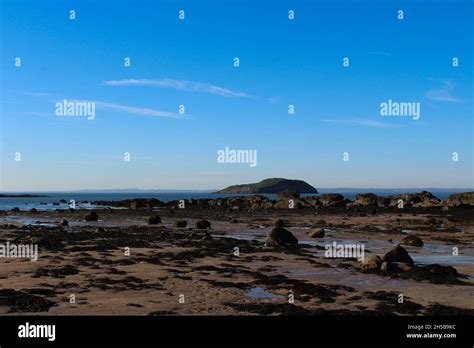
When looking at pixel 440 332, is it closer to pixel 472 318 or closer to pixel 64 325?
pixel 472 318

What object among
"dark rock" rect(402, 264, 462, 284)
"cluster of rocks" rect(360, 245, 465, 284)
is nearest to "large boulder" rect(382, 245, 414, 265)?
"cluster of rocks" rect(360, 245, 465, 284)

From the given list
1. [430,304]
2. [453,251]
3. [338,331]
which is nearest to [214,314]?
[338,331]

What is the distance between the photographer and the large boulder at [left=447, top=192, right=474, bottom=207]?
7338 cm

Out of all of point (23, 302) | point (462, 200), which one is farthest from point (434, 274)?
point (462, 200)

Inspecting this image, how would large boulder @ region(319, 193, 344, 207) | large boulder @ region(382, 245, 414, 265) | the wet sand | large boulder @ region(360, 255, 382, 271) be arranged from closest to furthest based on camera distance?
the wet sand → large boulder @ region(360, 255, 382, 271) → large boulder @ region(382, 245, 414, 265) → large boulder @ region(319, 193, 344, 207)

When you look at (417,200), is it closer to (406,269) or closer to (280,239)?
(280,239)

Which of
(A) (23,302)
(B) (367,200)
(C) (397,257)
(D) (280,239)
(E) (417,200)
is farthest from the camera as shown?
(B) (367,200)

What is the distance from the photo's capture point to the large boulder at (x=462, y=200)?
7338cm

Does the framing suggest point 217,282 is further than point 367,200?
No

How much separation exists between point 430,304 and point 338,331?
6.32 m

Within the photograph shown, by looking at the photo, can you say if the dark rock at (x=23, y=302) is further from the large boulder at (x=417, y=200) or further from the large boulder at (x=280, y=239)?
the large boulder at (x=417, y=200)

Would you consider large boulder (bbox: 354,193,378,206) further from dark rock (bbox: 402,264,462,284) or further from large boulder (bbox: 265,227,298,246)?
dark rock (bbox: 402,264,462,284)

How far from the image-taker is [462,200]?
244 ft

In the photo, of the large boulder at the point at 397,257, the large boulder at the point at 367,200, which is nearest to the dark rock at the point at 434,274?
the large boulder at the point at 397,257
